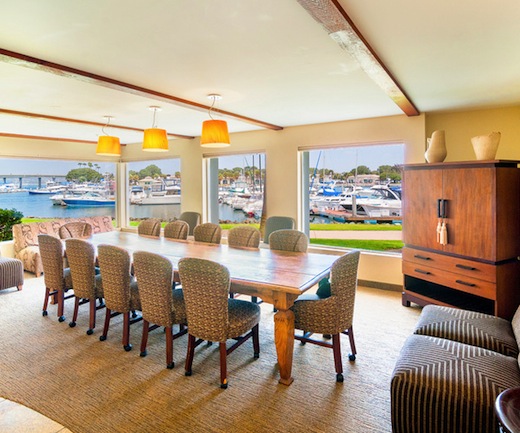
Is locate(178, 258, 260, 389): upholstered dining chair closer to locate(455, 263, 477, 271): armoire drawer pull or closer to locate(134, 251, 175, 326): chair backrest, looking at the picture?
locate(134, 251, 175, 326): chair backrest

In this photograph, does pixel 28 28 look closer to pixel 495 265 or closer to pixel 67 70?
pixel 67 70

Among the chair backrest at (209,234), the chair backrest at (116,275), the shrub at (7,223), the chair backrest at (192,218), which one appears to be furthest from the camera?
the chair backrest at (192,218)

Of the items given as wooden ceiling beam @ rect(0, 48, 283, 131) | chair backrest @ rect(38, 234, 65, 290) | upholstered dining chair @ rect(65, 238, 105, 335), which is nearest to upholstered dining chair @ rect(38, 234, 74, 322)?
chair backrest @ rect(38, 234, 65, 290)

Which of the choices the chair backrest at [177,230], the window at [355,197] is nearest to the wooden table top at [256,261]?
the chair backrest at [177,230]

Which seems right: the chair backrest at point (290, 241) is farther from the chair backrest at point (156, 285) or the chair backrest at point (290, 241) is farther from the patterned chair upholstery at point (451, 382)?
the patterned chair upholstery at point (451, 382)

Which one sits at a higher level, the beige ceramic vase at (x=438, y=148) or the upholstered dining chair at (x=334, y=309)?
the beige ceramic vase at (x=438, y=148)

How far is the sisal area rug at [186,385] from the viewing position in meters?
2.05

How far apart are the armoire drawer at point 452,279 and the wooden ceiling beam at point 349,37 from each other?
1.93 meters

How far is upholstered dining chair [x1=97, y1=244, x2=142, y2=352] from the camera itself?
294 cm

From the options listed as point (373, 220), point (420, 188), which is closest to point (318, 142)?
point (373, 220)

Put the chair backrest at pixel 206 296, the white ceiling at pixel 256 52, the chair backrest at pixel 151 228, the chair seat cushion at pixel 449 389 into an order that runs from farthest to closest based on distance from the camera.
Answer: the chair backrest at pixel 151 228 < the chair backrest at pixel 206 296 < the white ceiling at pixel 256 52 < the chair seat cushion at pixel 449 389

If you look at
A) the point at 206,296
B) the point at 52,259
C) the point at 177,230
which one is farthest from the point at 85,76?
the point at 177,230

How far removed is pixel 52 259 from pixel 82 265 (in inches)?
21.3

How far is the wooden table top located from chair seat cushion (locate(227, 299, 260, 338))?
184 mm
